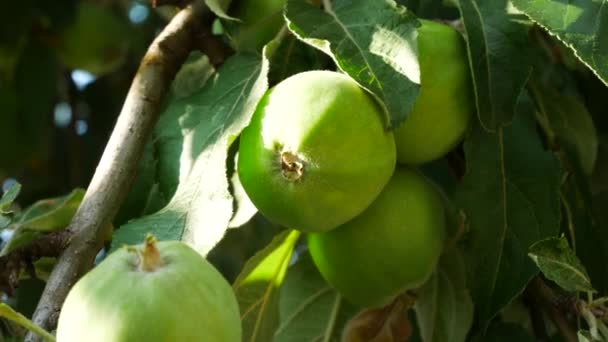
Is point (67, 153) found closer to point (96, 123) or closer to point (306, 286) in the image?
point (96, 123)

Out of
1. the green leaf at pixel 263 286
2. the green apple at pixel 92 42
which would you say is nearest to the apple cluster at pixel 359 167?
the green leaf at pixel 263 286

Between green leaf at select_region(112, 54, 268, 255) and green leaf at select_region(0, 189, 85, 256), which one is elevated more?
green leaf at select_region(112, 54, 268, 255)

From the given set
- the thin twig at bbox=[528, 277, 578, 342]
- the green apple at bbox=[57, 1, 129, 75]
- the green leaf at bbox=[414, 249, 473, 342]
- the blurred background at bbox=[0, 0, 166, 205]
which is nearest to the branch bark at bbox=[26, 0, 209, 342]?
the green leaf at bbox=[414, 249, 473, 342]

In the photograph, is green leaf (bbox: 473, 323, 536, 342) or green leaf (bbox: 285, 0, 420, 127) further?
green leaf (bbox: 473, 323, 536, 342)

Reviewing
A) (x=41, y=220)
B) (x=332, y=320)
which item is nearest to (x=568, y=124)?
(x=332, y=320)

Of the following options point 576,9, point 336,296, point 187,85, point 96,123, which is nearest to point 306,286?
point 336,296

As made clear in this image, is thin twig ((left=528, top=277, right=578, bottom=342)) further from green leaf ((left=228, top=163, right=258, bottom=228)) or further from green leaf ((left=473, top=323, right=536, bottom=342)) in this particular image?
green leaf ((left=228, top=163, right=258, bottom=228))

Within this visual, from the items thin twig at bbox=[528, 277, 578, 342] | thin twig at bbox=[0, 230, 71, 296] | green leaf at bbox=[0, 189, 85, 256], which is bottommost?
thin twig at bbox=[528, 277, 578, 342]
